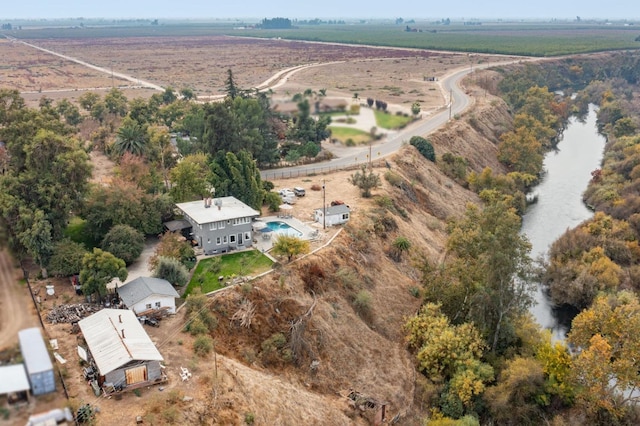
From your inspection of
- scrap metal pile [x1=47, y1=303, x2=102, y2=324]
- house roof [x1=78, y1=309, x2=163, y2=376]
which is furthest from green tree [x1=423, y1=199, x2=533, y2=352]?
scrap metal pile [x1=47, y1=303, x2=102, y2=324]

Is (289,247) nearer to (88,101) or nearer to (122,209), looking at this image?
(122,209)

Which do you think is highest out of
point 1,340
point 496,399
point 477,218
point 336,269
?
point 1,340

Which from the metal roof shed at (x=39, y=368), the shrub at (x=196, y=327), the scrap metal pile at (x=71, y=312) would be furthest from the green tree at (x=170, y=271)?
the metal roof shed at (x=39, y=368)

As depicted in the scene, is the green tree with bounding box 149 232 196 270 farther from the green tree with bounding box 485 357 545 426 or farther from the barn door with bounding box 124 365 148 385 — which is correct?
the green tree with bounding box 485 357 545 426

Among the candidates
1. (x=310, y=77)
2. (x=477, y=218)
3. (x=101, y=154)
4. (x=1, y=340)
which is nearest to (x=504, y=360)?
(x=477, y=218)

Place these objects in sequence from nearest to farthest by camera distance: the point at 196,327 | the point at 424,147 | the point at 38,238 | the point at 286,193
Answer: the point at 196,327 < the point at 38,238 < the point at 286,193 < the point at 424,147

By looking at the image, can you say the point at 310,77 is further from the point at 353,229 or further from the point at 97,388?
the point at 97,388

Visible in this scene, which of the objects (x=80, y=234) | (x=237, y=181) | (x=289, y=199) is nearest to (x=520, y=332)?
(x=289, y=199)
